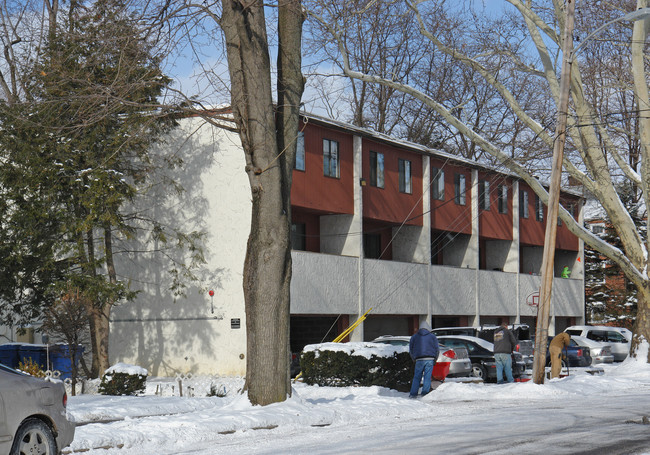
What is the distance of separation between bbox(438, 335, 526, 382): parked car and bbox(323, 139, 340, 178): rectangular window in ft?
30.6

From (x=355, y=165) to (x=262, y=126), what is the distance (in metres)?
20.9

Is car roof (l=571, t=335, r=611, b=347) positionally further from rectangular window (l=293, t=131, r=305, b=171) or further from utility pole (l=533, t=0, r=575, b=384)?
utility pole (l=533, t=0, r=575, b=384)

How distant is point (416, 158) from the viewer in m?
40.0

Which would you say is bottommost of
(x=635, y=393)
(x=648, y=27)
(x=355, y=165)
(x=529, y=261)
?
(x=635, y=393)

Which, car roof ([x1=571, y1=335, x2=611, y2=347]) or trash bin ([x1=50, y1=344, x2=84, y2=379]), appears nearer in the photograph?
trash bin ([x1=50, y1=344, x2=84, y2=379])

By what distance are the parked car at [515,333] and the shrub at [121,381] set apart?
13.0 m

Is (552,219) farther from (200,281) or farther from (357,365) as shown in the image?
(200,281)

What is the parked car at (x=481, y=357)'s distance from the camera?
89.5ft

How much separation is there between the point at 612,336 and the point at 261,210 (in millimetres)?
31574

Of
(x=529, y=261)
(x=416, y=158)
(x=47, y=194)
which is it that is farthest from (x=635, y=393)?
(x=529, y=261)

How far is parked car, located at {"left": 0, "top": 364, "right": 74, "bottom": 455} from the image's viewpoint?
29.3 feet

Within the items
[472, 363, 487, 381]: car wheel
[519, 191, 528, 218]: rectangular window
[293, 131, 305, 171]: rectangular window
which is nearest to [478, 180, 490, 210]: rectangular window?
[519, 191, 528, 218]: rectangular window

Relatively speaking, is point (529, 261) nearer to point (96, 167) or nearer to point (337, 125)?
point (337, 125)

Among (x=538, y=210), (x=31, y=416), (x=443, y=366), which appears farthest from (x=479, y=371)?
(x=538, y=210)
